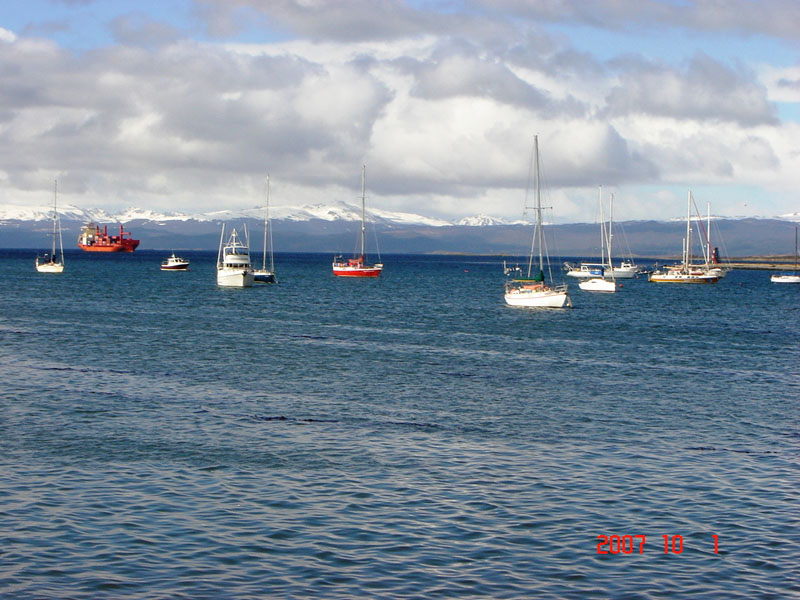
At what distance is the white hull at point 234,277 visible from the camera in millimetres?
142625

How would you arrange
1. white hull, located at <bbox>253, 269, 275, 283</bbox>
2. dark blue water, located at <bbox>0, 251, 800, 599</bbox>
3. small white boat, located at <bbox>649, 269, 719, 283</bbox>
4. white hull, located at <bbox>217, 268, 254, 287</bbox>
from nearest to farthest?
dark blue water, located at <bbox>0, 251, 800, 599</bbox>, white hull, located at <bbox>217, 268, 254, 287</bbox>, white hull, located at <bbox>253, 269, 275, 283</bbox>, small white boat, located at <bbox>649, 269, 719, 283</bbox>

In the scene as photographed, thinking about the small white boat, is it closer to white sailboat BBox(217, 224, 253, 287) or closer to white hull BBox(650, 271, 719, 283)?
white hull BBox(650, 271, 719, 283)

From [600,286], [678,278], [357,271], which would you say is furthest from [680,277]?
[357,271]

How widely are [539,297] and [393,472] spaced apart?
78.5 metres

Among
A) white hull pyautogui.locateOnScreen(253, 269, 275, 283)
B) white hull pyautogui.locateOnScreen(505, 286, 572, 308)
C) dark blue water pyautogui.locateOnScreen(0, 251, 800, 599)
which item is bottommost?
dark blue water pyautogui.locateOnScreen(0, 251, 800, 599)

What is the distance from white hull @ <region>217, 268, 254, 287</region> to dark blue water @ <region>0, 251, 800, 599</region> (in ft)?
255

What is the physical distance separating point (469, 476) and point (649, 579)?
8596mm

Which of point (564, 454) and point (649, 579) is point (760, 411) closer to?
point (564, 454)

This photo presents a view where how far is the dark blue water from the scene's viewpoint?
2086cm

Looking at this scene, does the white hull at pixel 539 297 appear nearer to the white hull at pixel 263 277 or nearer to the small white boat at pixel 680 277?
the white hull at pixel 263 277

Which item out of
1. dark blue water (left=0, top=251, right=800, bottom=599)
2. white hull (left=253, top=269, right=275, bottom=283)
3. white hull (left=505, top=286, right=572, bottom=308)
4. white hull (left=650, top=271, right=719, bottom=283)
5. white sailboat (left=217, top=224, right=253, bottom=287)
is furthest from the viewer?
white hull (left=650, top=271, right=719, bottom=283)

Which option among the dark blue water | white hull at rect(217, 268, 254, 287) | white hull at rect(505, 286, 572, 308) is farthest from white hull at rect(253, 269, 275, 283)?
the dark blue water

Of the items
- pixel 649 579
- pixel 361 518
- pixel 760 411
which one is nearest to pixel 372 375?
pixel 760 411

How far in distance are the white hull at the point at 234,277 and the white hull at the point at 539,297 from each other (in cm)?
4909
